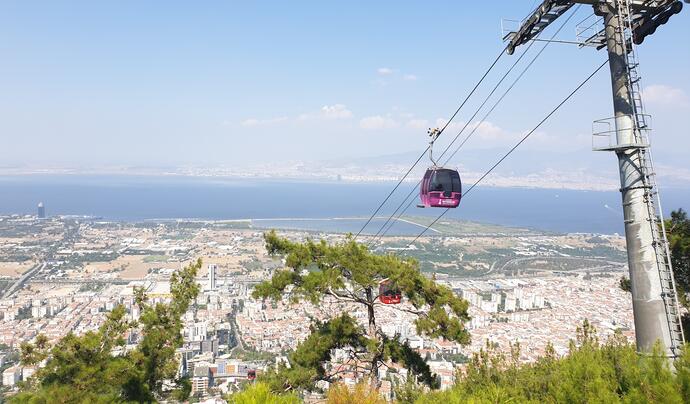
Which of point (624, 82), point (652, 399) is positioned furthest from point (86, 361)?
point (624, 82)

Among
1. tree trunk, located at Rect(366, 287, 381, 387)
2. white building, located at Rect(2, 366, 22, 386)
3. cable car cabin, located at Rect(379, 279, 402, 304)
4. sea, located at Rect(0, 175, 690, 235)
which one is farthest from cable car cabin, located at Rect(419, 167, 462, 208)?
sea, located at Rect(0, 175, 690, 235)

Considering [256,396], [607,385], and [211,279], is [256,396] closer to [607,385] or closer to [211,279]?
[607,385]

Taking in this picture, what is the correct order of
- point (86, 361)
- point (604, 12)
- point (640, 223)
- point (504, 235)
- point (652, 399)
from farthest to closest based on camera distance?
point (504, 235)
point (86, 361)
point (604, 12)
point (640, 223)
point (652, 399)

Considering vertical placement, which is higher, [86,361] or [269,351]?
[86,361]

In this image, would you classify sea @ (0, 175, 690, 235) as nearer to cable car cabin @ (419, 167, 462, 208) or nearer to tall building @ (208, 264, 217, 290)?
tall building @ (208, 264, 217, 290)

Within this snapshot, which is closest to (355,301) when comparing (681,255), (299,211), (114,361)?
(114,361)

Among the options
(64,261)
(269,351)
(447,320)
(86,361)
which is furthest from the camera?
(64,261)

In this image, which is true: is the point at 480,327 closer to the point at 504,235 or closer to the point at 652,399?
the point at 652,399
